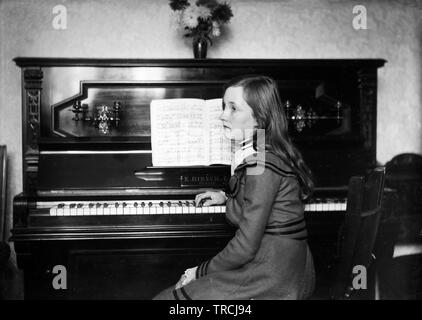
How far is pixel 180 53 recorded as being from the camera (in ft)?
10.9

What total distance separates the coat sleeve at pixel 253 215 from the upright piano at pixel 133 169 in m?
0.82

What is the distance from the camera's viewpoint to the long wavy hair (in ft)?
5.13

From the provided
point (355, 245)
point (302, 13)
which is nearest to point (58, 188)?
point (355, 245)

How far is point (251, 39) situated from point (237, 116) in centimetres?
200

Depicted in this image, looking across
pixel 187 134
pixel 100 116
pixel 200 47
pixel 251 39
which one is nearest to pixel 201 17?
pixel 200 47

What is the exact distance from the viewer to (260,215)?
54.9 inches

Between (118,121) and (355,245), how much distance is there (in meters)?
1.68

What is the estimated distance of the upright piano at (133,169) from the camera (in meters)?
2.25

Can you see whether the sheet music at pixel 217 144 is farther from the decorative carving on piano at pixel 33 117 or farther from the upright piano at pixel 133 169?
the decorative carving on piano at pixel 33 117

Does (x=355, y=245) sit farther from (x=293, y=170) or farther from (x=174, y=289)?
(x=174, y=289)

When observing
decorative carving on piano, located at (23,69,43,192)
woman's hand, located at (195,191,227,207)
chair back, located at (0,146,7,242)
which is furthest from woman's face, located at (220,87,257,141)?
chair back, located at (0,146,7,242)

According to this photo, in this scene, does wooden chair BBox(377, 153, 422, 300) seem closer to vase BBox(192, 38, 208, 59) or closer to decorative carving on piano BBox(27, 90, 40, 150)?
vase BBox(192, 38, 208, 59)

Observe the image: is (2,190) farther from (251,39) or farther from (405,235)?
(405,235)

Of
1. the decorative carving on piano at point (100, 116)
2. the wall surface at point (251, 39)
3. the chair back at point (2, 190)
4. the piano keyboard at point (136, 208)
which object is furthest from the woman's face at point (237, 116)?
the chair back at point (2, 190)
